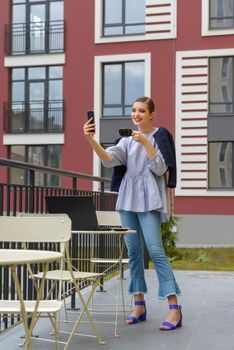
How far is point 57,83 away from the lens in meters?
23.2

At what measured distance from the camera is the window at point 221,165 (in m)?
21.0

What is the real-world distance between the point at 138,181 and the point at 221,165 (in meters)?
16.9

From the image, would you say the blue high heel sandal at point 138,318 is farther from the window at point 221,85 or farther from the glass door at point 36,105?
the glass door at point 36,105

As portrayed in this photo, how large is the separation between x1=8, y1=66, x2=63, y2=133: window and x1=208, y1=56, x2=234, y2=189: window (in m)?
6.02

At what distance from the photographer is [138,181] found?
4.64 m

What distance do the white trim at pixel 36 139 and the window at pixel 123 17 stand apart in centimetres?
446

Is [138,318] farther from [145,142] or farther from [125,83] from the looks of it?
[125,83]

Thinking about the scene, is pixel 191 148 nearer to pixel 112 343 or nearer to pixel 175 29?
pixel 175 29

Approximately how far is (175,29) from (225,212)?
23.5ft

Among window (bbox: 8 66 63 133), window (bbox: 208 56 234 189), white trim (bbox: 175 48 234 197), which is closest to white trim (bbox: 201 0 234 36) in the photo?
white trim (bbox: 175 48 234 197)

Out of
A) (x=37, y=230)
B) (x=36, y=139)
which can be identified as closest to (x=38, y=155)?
(x=36, y=139)

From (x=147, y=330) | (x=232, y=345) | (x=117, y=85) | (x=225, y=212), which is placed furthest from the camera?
(x=117, y=85)

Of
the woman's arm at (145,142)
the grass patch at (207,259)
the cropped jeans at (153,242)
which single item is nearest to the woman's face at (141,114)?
the woman's arm at (145,142)

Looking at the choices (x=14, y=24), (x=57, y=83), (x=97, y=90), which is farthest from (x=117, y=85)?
(x=14, y=24)
